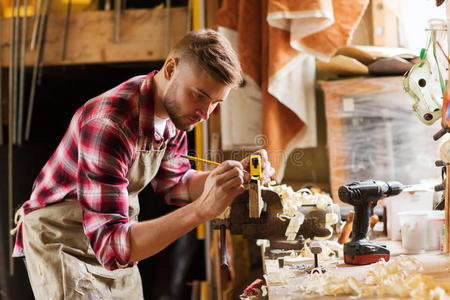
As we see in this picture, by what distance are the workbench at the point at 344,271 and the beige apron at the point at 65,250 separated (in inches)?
14.3

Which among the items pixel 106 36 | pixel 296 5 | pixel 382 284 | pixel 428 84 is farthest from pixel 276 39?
pixel 382 284

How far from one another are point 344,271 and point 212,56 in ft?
1.70

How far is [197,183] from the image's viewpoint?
136 centimetres

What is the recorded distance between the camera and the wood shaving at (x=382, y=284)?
924 millimetres

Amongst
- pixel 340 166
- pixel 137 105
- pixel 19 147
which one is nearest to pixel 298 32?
pixel 340 166

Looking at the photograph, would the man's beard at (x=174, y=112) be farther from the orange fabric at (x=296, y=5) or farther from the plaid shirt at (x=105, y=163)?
the orange fabric at (x=296, y=5)

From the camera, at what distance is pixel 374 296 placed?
0.95m

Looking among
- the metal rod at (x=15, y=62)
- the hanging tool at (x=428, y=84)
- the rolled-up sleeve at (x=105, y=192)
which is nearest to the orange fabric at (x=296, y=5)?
the hanging tool at (x=428, y=84)

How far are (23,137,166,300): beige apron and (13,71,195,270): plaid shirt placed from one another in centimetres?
3

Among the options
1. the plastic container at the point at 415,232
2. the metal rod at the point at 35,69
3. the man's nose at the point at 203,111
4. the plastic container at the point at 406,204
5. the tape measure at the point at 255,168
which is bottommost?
the plastic container at the point at 415,232

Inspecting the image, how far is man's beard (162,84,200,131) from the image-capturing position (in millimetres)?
1102

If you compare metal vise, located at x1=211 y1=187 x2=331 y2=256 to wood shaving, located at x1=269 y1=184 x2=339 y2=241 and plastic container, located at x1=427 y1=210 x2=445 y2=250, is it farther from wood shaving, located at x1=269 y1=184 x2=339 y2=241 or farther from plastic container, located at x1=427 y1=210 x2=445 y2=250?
plastic container, located at x1=427 y1=210 x2=445 y2=250

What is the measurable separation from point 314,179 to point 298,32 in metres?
0.45

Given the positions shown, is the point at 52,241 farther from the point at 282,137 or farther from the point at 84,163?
the point at 282,137
